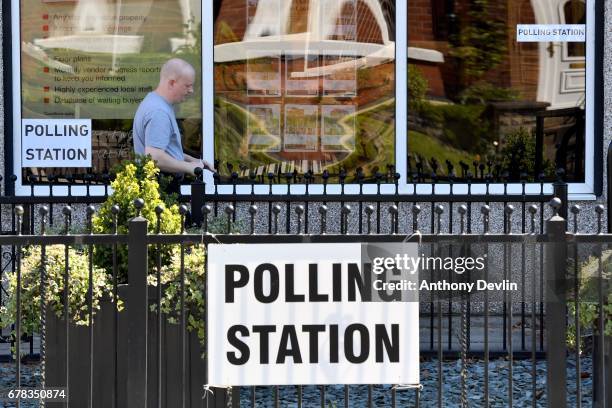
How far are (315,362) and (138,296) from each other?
873 mm

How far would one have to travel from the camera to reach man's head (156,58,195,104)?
882 centimetres

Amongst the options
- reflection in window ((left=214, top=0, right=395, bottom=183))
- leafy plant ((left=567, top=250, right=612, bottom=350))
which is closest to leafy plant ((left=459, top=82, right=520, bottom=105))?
reflection in window ((left=214, top=0, right=395, bottom=183))

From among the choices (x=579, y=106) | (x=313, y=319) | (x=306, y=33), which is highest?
(x=306, y=33)

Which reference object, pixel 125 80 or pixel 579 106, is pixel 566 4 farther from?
pixel 125 80

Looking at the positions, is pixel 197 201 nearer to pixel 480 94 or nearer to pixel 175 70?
pixel 175 70

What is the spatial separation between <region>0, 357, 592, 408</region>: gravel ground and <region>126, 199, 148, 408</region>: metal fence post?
1219mm

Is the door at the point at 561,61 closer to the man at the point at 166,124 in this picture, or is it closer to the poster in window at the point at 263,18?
the poster in window at the point at 263,18

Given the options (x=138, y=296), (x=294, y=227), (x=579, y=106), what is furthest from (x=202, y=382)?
(x=579, y=106)

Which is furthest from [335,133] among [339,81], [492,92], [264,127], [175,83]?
[175,83]

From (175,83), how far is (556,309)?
→ 428 centimetres

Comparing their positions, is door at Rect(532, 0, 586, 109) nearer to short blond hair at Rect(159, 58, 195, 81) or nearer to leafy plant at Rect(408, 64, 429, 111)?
leafy plant at Rect(408, 64, 429, 111)

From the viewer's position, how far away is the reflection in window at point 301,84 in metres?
9.45

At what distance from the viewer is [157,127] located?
8.49 metres

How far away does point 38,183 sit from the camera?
30.8 ft
